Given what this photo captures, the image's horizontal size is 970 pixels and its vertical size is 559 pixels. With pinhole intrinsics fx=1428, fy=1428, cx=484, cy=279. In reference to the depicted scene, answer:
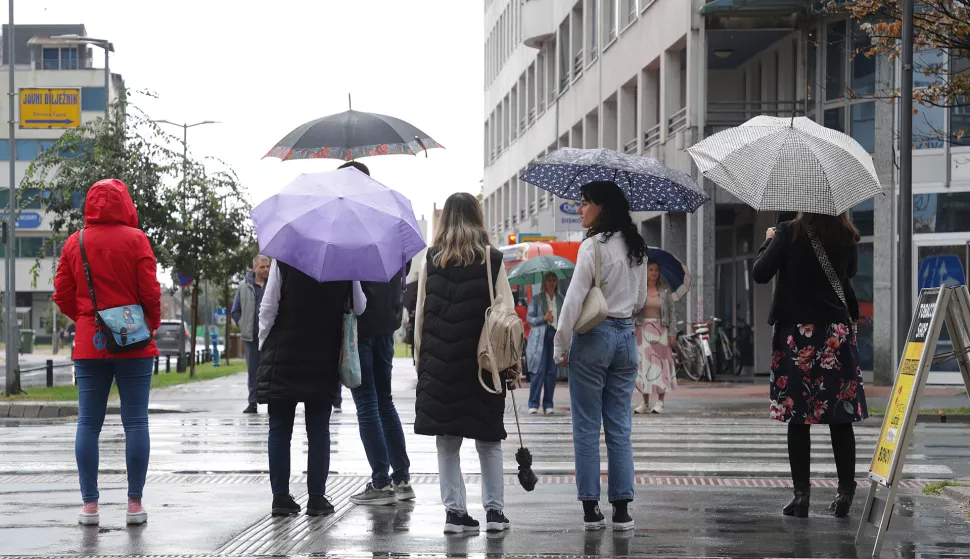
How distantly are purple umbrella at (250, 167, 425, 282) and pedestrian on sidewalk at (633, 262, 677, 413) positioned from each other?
9.41 meters

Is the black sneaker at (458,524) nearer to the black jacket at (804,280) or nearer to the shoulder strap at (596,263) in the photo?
→ the shoulder strap at (596,263)

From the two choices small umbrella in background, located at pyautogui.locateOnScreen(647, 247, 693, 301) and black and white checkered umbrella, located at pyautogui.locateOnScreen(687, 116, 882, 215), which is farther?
small umbrella in background, located at pyautogui.locateOnScreen(647, 247, 693, 301)

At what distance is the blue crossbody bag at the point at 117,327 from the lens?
26.9ft

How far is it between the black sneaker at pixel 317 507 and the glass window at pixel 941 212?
1936 centimetres

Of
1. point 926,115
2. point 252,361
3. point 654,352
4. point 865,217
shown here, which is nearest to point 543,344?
point 654,352

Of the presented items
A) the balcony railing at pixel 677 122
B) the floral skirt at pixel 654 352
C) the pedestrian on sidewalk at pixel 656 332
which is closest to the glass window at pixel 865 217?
the balcony railing at pixel 677 122

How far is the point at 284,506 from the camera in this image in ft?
28.1

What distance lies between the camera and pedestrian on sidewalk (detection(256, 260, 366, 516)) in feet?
27.8

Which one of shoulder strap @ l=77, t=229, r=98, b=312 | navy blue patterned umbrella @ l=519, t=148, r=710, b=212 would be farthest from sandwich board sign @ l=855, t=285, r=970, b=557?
shoulder strap @ l=77, t=229, r=98, b=312

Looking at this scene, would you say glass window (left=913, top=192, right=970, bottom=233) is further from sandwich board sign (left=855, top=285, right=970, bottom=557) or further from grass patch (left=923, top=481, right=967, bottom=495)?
sandwich board sign (left=855, top=285, right=970, bottom=557)

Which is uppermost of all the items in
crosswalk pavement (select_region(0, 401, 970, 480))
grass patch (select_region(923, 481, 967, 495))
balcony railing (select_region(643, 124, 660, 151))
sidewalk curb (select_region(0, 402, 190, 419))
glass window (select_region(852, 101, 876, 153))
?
balcony railing (select_region(643, 124, 660, 151))

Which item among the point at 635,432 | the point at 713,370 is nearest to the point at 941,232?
the point at 713,370

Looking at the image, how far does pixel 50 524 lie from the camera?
324 inches

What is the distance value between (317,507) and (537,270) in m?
13.8
